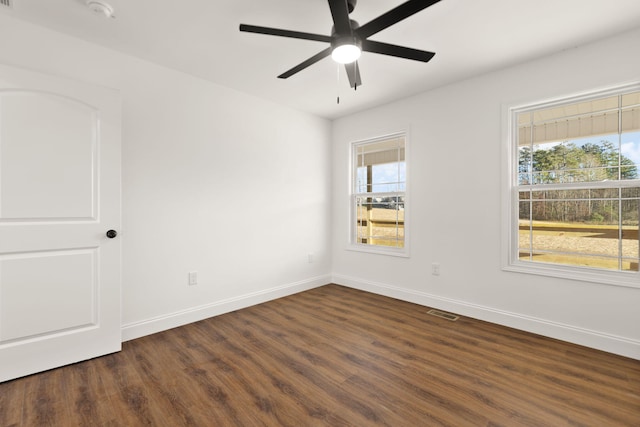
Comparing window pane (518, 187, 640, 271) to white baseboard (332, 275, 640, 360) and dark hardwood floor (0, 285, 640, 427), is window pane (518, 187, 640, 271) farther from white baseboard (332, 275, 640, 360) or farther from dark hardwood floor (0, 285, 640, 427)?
dark hardwood floor (0, 285, 640, 427)

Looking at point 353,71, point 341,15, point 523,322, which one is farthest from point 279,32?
point 523,322

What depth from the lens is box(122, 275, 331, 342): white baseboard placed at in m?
2.71

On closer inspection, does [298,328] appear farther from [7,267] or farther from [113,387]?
[7,267]

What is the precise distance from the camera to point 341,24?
1715 mm

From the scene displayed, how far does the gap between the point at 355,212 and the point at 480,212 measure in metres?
1.76

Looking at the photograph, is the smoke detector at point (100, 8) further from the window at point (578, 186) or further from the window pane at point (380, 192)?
the window at point (578, 186)

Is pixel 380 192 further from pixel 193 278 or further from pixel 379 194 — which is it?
pixel 193 278

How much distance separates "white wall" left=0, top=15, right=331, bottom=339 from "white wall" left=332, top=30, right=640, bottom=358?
3.81ft

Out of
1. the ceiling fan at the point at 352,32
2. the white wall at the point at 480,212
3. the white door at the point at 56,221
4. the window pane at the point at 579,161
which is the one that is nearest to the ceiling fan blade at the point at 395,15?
the ceiling fan at the point at 352,32

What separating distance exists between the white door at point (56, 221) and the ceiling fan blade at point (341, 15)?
74.0 inches

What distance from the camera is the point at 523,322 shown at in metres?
2.84

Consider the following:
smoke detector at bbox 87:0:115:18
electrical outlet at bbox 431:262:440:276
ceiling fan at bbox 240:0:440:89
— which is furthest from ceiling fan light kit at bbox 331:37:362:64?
electrical outlet at bbox 431:262:440:276

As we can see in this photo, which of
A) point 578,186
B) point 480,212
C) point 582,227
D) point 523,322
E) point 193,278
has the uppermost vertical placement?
point 578,186

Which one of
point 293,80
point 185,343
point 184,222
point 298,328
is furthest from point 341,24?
point 185,343
